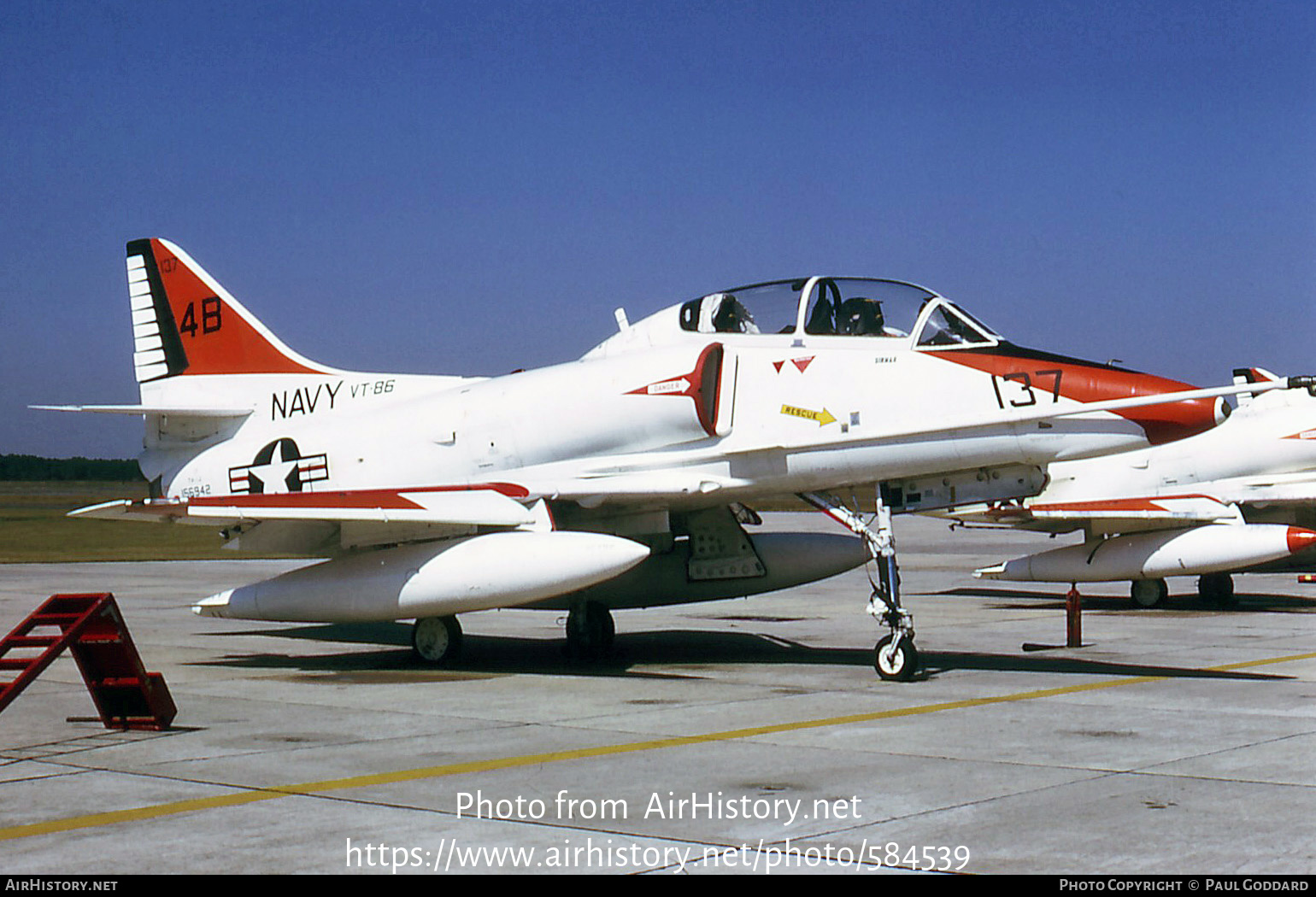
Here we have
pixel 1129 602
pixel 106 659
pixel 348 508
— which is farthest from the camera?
pixel 1129 602

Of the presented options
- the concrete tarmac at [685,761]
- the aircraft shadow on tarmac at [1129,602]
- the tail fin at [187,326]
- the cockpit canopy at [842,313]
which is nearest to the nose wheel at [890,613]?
the concrete tarmac at [685,761]

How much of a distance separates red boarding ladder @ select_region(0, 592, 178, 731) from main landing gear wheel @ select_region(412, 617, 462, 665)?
13.1ft

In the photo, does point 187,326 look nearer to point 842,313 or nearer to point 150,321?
point 150,321

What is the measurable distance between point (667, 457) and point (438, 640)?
3.00 m

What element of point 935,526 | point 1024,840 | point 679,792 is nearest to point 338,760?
point 679,792

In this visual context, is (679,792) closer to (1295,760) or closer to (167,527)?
(1295,760)

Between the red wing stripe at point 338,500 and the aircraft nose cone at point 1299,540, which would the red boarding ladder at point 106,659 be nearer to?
the red wing stripe at point 338,500

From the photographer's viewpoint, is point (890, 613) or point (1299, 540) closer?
point (890, 613)

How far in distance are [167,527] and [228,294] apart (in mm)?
37823

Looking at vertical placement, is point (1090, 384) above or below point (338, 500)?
above

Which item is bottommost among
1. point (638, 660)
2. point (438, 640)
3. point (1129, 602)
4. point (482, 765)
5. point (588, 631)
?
point (1129, 602)

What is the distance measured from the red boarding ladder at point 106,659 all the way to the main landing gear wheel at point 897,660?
5.66 metres

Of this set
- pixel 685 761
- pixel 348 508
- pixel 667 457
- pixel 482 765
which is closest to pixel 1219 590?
pixel 667 457

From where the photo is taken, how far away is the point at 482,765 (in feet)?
25.9
